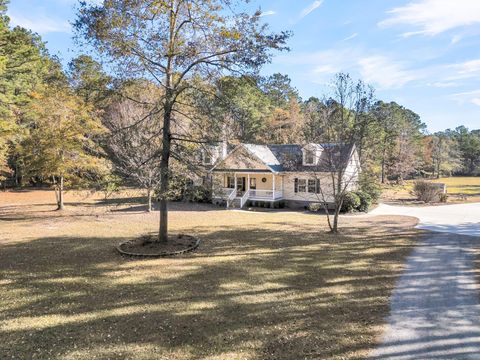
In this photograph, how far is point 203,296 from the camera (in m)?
7.30

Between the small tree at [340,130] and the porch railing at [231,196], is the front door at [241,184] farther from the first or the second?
the small tree at [340,130]

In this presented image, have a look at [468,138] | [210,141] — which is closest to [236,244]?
[210,141]

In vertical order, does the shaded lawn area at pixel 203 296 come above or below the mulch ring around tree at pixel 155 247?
below

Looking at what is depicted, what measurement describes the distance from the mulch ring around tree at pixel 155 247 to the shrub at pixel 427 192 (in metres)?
23.6

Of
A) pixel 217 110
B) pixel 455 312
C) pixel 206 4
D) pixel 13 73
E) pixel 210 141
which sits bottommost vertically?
pixel 455 312

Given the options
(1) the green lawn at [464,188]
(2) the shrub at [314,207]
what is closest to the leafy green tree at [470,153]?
(1) the green lawn at [464,188]

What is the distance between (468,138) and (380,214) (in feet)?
222

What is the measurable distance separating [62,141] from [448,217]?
23.7 m

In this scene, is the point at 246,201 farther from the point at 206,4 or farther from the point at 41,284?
the point at 41,284

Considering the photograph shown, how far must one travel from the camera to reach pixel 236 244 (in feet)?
42.4

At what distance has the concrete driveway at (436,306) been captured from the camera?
5117 mm

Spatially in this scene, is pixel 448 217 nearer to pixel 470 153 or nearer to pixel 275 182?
pixel 275 182

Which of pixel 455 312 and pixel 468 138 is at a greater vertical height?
pixel 468 138

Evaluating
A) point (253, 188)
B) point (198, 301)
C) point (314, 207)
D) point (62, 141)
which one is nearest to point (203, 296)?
point (198, 301)
